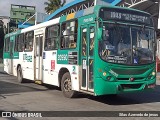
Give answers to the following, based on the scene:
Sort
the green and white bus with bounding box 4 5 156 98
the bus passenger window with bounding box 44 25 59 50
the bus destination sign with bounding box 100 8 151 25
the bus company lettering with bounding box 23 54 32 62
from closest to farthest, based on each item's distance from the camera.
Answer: the green and white bus with bounding box 4 5 156 98 → the bus destination sign with bounding box 100 8 151 25 → the bus passenger window with bounding box 44 25 59 50 → the bus company lettering with bounding box 23 54 32 62

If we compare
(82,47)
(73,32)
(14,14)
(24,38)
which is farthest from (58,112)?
(14,14)

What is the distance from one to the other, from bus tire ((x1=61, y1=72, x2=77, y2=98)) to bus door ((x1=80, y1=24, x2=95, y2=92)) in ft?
3.34

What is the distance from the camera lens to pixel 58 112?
30.5 ft

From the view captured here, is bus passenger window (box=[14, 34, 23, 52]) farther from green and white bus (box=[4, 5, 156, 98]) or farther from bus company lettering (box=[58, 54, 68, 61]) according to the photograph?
bus company lettering (box=[58, 54, 68, 61])

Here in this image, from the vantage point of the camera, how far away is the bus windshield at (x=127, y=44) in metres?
10.1

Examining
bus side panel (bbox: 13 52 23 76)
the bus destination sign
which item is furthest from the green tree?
the bus destination sign

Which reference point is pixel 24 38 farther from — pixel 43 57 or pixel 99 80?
pixel 99 80

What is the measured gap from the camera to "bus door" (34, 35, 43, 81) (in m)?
14.6

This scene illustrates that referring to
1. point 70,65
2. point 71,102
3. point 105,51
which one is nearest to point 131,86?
point 105,51

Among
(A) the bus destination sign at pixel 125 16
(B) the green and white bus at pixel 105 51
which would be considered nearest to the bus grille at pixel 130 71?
(B) the green and white bus at pixel 105 51

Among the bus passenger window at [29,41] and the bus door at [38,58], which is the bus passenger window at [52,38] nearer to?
the bus door at [38,58]

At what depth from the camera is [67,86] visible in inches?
475

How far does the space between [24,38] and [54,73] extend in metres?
4.61

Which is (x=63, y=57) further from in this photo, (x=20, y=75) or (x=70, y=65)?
(x=20, y=75)
